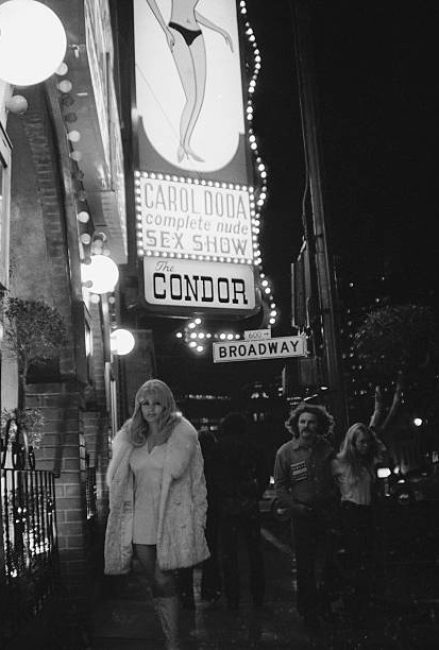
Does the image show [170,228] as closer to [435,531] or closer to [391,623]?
[391,623]

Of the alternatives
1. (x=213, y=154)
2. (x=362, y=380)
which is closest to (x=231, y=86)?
(x=213, y=154)

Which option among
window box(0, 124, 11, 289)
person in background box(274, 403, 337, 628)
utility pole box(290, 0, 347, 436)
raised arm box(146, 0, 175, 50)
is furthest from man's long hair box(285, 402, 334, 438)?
raised arm box(146, 0, 175, 50)

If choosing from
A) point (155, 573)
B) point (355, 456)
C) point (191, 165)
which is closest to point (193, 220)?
point (191, 165)

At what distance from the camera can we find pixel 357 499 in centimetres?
716

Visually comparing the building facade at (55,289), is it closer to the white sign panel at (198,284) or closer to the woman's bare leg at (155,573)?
the white sign panel at (198,284)

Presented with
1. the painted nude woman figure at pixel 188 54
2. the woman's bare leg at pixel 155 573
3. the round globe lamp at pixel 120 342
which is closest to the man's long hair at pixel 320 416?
the woman's bare leg at pixel 155 573

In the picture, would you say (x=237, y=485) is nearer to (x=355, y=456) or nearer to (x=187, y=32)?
(x=355, y=456)

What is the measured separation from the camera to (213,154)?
8555 millimetres

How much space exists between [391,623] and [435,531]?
3.41 meters

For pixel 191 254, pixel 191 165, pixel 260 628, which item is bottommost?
pixel 260 628

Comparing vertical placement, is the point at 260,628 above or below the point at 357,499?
below

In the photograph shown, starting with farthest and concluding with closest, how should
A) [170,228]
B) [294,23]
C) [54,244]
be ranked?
1. [294,23]
2. [170,228]
3. [54,244]

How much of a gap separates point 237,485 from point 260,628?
5.36 feet

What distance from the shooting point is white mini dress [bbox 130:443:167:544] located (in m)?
4.80
